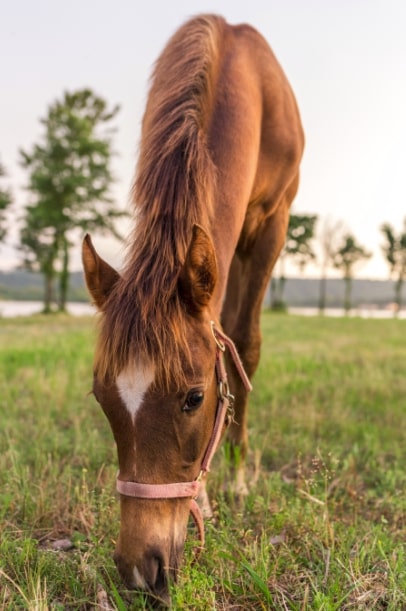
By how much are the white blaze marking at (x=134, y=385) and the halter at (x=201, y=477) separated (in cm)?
25

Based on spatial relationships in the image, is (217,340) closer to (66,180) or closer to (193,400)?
(193,400)

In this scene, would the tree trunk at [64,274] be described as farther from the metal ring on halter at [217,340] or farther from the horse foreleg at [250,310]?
the metal ring on halter at [217,340]

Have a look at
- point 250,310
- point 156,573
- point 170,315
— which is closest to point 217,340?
point 170,315

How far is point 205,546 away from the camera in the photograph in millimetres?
2297

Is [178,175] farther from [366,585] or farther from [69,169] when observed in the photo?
[69,169]

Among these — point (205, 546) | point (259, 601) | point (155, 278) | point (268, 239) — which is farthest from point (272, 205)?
point (259, 601)

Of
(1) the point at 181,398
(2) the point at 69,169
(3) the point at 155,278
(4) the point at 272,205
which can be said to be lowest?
(1) the point at 181,398

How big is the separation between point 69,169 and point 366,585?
26.2 metres

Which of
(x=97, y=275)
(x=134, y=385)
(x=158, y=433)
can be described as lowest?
(x=158, y=433)

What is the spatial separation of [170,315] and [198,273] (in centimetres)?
20

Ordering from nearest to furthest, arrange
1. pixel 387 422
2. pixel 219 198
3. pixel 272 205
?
pixel 219 198
pixel 272 205
pixel 387 422

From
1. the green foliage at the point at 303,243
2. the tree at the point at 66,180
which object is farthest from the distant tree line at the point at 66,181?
the green foliage at the point at 303,243

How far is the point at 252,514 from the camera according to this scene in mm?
2785

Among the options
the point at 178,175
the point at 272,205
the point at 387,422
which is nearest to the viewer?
the point at 178,175
